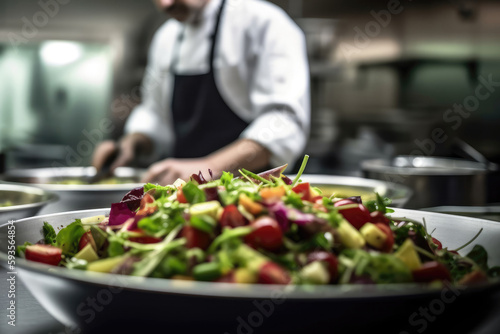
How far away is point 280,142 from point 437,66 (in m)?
2.48

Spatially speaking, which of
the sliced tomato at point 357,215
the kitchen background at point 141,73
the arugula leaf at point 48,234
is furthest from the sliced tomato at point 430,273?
the kitchen background at point 141,73

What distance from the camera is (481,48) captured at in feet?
12.7

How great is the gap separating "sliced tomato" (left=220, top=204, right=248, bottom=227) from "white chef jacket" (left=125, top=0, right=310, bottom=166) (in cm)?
138

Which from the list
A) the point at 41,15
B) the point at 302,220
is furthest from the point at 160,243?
the point at 41,15

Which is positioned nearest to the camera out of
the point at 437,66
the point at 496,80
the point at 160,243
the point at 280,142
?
the point at 160,243

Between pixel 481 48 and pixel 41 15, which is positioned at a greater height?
pixel 41 15

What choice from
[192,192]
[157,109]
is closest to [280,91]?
[157,109]

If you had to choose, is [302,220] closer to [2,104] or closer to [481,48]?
[481,48]

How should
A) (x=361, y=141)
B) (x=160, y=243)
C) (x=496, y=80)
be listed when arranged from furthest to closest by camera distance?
(x=361, y=141), (x=496, y=80), (x=160, y=243)

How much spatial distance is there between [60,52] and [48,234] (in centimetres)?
368

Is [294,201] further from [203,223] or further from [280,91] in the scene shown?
[280,91]

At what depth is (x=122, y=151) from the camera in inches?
89.9

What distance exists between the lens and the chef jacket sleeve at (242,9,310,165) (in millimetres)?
2049

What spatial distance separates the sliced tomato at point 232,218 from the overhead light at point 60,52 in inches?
151
